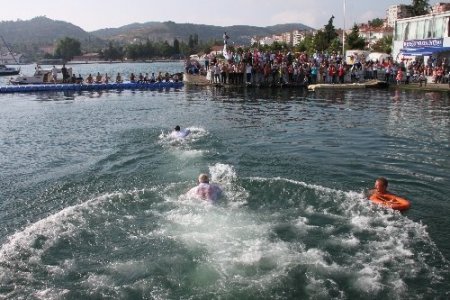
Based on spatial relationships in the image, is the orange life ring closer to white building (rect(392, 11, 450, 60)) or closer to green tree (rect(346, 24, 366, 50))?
white building (rect(392, 11, 450, 60))

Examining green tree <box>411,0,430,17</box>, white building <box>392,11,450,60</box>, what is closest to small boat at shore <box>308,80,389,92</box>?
white building <box>392,11,450,60</box>

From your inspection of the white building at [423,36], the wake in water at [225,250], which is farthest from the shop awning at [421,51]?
the wake in water at [225,250]

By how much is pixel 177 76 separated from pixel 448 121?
106 feet

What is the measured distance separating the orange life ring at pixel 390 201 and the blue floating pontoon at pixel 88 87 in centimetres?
3746

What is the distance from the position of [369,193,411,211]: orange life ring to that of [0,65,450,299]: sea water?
1.02 ft

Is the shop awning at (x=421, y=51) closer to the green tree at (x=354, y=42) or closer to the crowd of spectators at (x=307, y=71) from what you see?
the crowd of spectators at (x=307, y=71)

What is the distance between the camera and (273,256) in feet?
30.8

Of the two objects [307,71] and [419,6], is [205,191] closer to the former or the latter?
[307,71]

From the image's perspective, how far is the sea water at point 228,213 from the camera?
8586 millimetres

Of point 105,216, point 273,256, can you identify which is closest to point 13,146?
point 105,216

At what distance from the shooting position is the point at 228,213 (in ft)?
38.7

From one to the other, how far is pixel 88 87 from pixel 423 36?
1418 inches

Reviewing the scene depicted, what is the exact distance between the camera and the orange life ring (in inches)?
457

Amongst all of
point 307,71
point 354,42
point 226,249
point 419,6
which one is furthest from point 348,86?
point 419,6
